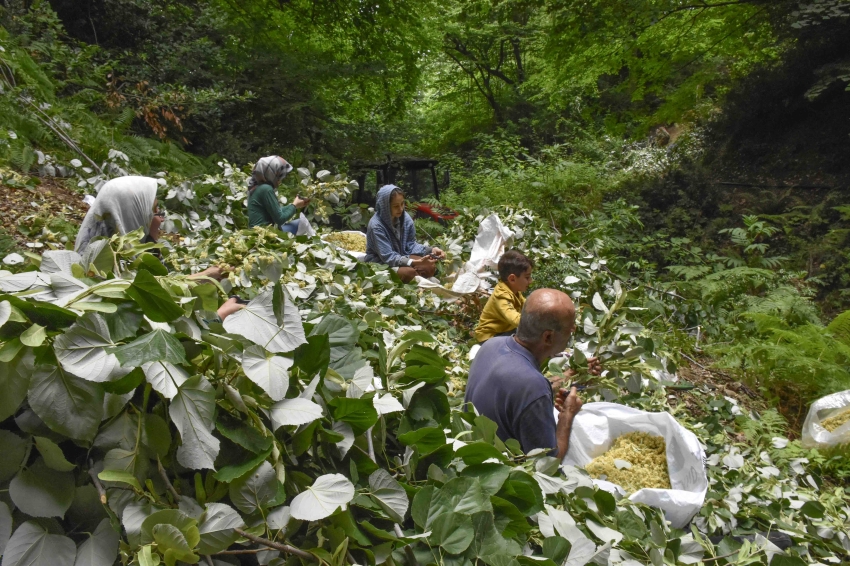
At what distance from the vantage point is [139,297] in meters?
0.93

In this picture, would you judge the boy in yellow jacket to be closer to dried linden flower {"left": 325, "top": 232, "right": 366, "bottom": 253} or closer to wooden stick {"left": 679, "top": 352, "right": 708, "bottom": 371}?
wooden stick {"left": 679, "top": 352, "right": 708, "bottom": 371}

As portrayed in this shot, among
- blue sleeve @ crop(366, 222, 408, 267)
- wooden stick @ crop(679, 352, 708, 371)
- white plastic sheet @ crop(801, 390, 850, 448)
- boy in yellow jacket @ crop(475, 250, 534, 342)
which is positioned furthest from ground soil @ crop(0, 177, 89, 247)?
white plastic sheet @ crop(801, 390, 850, 448)

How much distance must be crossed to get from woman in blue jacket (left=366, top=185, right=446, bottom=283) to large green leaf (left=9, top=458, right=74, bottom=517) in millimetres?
4374

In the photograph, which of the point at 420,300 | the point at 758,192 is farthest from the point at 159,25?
the point at 758,192

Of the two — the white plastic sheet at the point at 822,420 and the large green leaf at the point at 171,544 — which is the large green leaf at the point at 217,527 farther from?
the white plastic sheet at the point at 822,420

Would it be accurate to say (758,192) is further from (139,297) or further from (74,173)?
(139,297)

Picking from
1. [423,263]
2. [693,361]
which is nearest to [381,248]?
[423,263]

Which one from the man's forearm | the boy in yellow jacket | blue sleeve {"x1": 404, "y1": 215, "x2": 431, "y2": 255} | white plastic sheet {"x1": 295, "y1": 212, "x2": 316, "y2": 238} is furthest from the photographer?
blue sleeve {"x1": 404, "y1": 215, "x2": 431, "y2": 255}

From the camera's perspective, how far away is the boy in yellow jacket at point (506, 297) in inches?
162

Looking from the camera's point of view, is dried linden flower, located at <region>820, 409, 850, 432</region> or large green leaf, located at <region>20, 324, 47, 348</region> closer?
large green leaf, located at <region>20, 324, 47, 348</region>

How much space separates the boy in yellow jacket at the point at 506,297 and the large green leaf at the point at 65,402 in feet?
11.2

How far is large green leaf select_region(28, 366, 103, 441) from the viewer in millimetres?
799

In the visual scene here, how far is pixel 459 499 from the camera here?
1.07m

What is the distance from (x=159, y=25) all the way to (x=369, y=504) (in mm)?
10767
